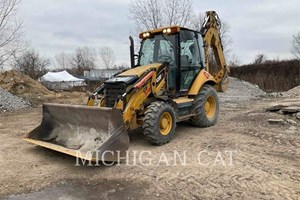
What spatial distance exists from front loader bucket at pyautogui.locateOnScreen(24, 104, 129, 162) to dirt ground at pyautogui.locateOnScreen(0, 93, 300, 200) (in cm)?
26

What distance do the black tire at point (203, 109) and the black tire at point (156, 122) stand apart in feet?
4.05

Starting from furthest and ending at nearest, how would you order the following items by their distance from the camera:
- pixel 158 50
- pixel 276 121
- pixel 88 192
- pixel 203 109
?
pixel 276 121, pixel 203 109, pixel 158 50, pixel 88 192

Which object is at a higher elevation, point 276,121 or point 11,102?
point 11,102

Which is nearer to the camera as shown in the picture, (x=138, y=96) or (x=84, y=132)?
(x=84, y=132)

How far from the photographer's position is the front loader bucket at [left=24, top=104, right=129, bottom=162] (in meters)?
4.97

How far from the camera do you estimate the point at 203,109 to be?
7.38m

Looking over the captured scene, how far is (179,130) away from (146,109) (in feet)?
5.94

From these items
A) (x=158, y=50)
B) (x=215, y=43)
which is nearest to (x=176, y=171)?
(x=158, y=50)

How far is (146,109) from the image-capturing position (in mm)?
5973

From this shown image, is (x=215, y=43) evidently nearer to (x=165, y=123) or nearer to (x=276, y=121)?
(x=276, y=121)

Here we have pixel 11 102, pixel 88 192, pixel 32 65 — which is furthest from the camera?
pixel 32 65

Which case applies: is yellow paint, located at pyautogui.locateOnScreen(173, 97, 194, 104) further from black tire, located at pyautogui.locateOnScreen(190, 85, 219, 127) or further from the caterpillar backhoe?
black tire, located at pyautogui.locateOnScreen(190, 85, 219, 127)

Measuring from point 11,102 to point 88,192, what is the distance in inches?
445

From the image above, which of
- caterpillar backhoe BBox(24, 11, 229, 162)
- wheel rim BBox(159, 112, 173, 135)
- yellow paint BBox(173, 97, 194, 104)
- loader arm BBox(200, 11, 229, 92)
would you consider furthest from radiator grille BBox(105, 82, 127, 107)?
loader arm BBox(200, 11, 229, 92)
